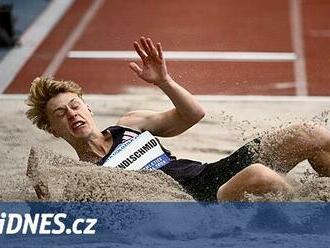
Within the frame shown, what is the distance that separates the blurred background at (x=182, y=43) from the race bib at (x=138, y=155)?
1158 millimetres

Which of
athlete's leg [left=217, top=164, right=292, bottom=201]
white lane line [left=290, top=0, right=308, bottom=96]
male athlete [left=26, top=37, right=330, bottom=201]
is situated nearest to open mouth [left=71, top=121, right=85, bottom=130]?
male athlete [left=26, top=37, right=330, bottom=201]

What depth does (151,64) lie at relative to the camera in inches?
139

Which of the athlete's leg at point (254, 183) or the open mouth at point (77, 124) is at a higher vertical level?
the open mouth at point (77, 124)

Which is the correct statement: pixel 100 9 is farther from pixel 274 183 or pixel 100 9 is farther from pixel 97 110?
pixel 274 183

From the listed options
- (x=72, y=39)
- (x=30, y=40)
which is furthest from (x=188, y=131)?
(x=30, y=40)

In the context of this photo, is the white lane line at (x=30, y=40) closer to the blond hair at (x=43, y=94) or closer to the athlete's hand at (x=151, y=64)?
the blond hair at (x=43, y=94)

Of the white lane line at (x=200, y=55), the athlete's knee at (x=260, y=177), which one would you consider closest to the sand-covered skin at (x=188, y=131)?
the athlete's knee at (x=260, y=177)

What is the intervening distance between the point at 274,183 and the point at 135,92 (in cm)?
255

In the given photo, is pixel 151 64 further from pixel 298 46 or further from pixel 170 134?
pixel 298 46

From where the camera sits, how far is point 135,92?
18.5ft

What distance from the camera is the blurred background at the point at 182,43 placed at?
228 inches

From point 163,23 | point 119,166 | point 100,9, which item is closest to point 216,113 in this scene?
point 119,166

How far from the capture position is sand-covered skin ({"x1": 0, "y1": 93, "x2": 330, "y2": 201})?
4098 millimetres

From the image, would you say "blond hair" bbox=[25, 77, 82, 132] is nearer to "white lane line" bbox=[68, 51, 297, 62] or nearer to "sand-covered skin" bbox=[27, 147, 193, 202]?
"sand-covered skin" bbox=[27, 147, 193, 202]
